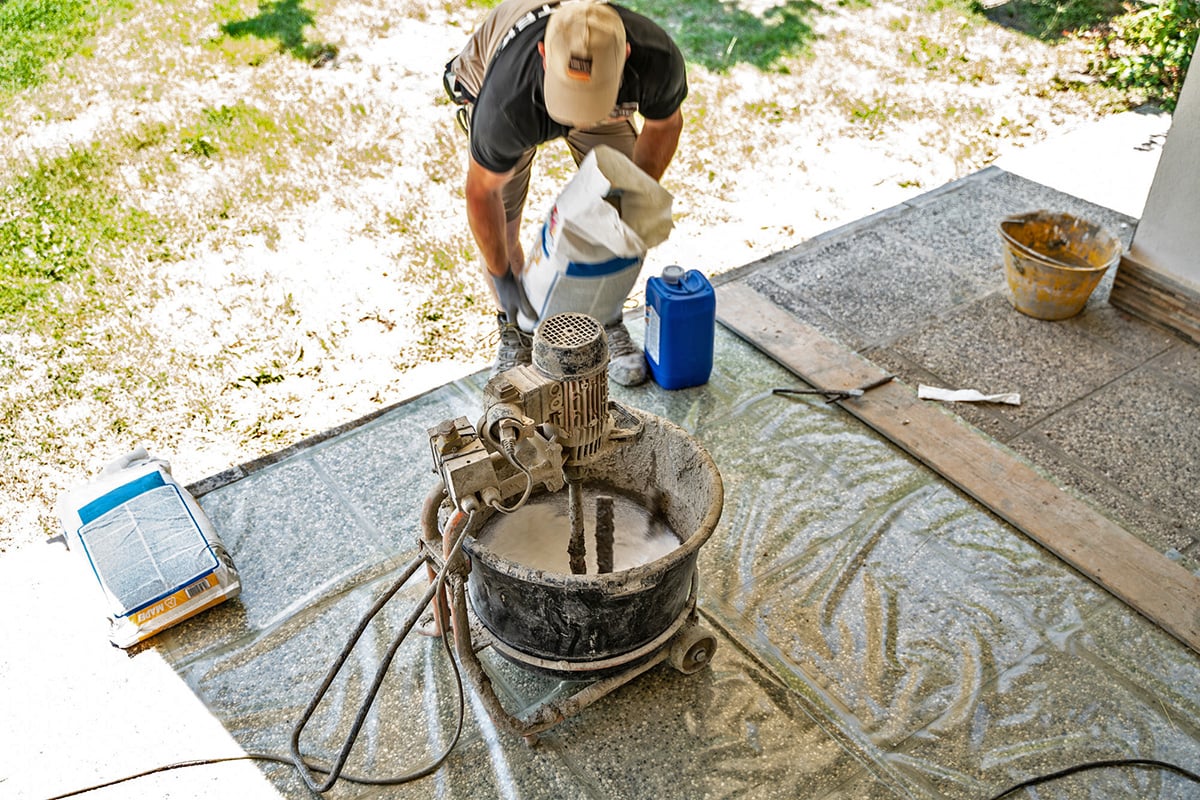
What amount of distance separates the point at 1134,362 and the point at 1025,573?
135 centimetres

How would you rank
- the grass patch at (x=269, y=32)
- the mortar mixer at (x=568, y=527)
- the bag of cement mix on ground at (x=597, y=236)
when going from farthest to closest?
the grass patch at (x=269, y=32)
the bag of cement mix on ground at (x=597, y=236)
the mortar mixer at (x=568, y=527)

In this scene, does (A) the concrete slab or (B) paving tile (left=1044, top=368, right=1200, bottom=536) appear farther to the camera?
(B) paving tile (left=1044, top=368, right=1200, bottom=536)

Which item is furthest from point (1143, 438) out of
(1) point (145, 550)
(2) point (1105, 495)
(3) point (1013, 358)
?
(1) point (145, 550)

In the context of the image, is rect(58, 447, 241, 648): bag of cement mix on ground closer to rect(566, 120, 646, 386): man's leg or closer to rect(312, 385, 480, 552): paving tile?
rect(312, 385, 480, 552): paving tile

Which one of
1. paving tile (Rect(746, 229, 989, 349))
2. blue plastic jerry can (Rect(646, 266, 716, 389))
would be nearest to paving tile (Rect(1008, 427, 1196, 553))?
paving tile (Rect(746, 229, 989, 349))

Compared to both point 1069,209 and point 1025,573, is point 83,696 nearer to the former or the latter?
point 1025,573

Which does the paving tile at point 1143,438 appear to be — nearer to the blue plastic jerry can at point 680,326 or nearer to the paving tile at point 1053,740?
the paving tile at point 1053,740

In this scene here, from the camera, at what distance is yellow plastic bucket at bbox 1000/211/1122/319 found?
367cm

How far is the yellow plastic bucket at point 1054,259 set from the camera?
3.67 m

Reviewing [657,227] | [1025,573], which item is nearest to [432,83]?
[657,227]

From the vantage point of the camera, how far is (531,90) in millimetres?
2742

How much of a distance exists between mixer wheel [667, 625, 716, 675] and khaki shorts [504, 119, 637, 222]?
161cm

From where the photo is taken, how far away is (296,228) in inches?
174

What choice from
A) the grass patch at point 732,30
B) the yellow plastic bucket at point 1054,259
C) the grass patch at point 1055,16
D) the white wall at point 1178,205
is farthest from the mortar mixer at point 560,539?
the grass patch at point 1055,16
